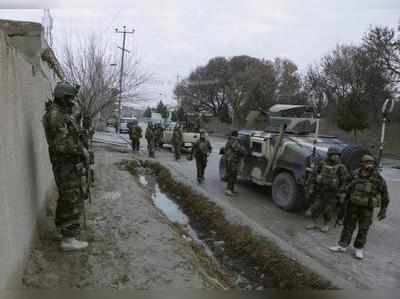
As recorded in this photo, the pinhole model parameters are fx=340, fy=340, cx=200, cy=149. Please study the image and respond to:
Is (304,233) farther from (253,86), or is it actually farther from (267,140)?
(253,86)

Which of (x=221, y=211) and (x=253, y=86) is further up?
(x=253, y=86)

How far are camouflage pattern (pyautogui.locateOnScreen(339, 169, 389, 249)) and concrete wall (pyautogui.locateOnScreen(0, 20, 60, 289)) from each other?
3.83 m

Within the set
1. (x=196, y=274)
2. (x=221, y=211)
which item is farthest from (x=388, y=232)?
(x=196, y=274)

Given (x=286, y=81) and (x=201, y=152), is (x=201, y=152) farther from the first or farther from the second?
(x=286, y=81)

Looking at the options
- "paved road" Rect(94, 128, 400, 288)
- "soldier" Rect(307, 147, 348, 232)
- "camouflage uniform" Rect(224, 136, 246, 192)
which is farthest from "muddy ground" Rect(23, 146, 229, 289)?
"camouflage uniform" Rect(224, 136, 246, 192)

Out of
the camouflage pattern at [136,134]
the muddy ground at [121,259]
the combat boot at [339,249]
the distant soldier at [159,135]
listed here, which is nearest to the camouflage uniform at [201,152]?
the muddy ground at [121,259]

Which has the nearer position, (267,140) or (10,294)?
(10,294)

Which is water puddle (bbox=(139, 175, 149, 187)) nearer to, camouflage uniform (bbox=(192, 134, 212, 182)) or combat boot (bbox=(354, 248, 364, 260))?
camouflage uniform (bbox=(192, 134, 212, 182))

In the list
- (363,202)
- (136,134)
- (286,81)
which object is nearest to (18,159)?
(363,202)

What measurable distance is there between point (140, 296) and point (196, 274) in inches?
69.4

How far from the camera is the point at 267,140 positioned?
7.24m

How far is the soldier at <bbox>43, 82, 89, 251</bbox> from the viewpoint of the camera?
10.8 feet

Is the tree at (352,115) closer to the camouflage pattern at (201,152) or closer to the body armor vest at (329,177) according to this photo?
the camouflage pattern at (201,152)

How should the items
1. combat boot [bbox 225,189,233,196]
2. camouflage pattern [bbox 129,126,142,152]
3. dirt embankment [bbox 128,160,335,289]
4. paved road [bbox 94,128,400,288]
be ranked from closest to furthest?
dirt embankment [bbox 128,160,335,289] < paved road [bbox 94,128,400,288] < combat boot [bbox 225,189,233,196] < camouflage pattern [bbox 129,126,142,152]
